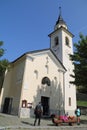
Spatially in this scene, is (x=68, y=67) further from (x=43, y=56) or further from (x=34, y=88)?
(x=34, y=88)

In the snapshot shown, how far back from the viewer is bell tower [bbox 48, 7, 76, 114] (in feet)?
78.6

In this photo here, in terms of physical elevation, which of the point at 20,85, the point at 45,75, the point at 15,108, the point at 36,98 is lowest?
the point at 15,108

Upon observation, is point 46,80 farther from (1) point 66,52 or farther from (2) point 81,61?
(1) point 66,52

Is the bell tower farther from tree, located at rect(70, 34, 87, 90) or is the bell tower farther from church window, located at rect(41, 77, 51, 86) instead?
tree, located at rect(70, 34, 87, 90)

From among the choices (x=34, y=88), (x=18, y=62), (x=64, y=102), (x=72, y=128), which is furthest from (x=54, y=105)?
(x=72, y=128)

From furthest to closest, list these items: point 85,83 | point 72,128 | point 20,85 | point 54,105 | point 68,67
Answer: point 68,67
point 54,105
point 20,85
point 85,83
point 72,128

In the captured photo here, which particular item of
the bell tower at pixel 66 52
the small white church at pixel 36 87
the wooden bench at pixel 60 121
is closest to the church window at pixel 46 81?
the small white church at pixel 36 87

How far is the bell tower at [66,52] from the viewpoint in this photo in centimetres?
2395

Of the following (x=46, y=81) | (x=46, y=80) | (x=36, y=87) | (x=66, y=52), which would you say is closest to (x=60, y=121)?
(x=36, y=87)

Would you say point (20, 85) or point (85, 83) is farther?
point (20, 85)

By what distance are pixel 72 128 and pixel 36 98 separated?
314 inches

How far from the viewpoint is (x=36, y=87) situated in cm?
2000

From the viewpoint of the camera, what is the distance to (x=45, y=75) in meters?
21.6

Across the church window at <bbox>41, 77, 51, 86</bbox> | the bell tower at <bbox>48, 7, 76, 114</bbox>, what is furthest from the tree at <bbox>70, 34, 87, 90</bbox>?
the bell tower at <bbox>48, 7, 76, 114</bbox>
